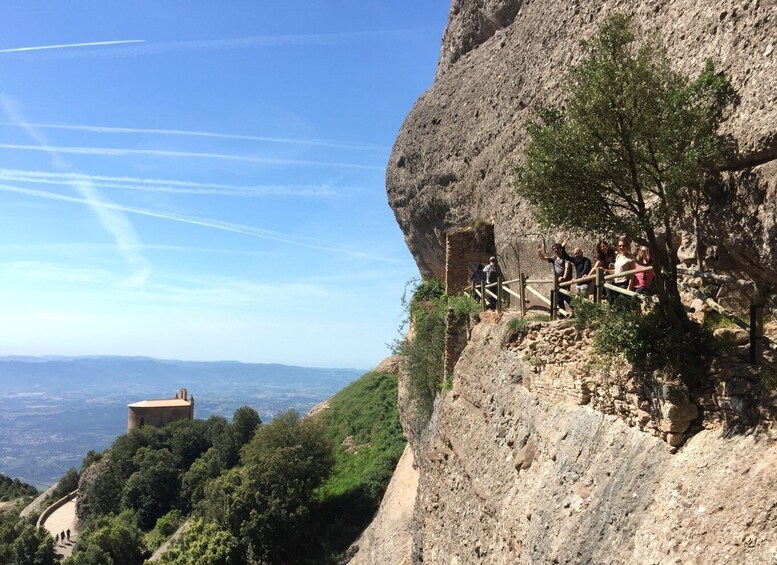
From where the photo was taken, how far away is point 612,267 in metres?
11.6

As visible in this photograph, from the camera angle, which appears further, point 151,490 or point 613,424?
point 151,490

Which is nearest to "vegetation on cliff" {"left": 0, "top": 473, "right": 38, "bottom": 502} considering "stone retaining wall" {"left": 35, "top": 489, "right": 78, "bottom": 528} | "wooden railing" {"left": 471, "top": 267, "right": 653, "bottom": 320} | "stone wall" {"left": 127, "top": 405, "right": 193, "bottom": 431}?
"stone retaining wall" {"left": 35, "top": 489, "right": 78, "bottom": 528}

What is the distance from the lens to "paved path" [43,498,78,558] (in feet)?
167

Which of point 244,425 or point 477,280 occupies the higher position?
point 477,280

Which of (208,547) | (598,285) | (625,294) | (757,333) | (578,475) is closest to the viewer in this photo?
(757,333)

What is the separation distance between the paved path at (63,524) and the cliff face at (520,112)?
45.3 meters

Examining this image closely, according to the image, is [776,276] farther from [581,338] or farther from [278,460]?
[278,460]

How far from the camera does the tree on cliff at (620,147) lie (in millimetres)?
7828

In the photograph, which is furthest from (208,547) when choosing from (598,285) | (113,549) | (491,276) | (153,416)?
(153,416)

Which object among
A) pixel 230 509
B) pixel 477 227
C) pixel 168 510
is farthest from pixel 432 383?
pixel 168 510

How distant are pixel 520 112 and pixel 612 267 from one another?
8.98 metres

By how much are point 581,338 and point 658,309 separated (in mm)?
2017

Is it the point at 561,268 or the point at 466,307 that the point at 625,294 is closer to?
the point at 561,268

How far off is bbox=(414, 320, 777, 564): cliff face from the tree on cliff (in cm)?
179
